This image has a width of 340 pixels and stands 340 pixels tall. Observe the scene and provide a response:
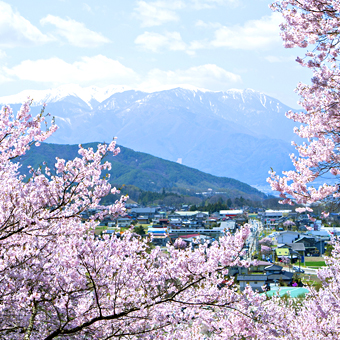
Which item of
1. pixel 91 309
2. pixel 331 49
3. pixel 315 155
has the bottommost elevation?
pixel 91 309

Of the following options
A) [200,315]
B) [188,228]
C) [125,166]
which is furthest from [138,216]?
[125,166]

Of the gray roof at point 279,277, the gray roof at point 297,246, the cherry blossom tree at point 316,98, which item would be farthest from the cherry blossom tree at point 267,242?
the cherry blossom tree at point 316,98

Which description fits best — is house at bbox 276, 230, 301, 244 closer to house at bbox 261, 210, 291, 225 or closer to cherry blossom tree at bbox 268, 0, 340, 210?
house at bbox 261, 210, 291, 225

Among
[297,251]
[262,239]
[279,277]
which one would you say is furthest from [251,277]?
[262,239]

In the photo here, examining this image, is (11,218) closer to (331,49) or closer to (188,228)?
(331,49)

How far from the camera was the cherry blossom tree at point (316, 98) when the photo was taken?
5820mm

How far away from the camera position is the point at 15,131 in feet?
21.0

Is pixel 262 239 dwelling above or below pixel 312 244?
above

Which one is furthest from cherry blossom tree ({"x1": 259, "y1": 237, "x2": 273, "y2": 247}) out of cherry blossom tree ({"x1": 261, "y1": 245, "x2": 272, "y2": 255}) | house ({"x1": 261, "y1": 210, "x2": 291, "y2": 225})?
house ({"x1": 261, "y1": 210, "x2": 291, "y2": 225})

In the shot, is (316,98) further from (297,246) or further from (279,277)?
(297,246)

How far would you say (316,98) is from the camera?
685 cm

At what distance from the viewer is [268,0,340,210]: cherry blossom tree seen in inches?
229

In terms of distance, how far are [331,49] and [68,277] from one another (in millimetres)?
5487

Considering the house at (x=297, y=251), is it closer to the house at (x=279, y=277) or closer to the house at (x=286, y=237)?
the house at (x=286, y=237)
